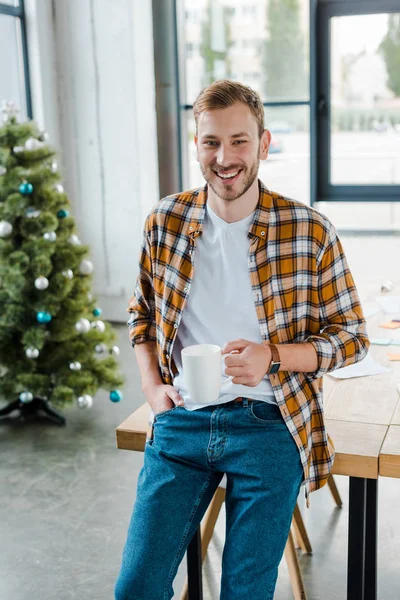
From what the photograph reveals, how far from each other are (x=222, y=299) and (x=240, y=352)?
0.16 m

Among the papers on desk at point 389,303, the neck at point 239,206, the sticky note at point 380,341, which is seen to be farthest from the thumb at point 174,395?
the papers on desk at point 389,303

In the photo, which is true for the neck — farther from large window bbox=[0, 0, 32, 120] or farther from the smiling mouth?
large window bbox=[0, 0, 32, 120]

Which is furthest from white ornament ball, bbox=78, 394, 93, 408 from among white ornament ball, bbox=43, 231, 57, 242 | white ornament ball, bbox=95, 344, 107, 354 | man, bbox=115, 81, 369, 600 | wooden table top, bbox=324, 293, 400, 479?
man, bbox=115, 81, 369, 600

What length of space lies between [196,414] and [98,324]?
211cm

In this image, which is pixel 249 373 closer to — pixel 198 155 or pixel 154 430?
pixel 154 430

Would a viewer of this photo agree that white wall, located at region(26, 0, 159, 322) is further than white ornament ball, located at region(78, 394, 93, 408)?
Yes

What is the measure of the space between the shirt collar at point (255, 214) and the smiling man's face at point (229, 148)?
0.16 feet

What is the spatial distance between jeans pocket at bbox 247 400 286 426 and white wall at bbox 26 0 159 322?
3715 millimetres

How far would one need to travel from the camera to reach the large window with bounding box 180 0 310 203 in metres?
4.86

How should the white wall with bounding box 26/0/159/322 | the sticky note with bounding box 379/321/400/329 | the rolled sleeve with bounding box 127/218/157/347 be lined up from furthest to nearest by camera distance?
the white wall with bounding box 26/0/159/322
the sticky note with bounding box 379/321/400/329
the rolled sleeve with bounding box 127/218/157/347

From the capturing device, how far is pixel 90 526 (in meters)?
2.60

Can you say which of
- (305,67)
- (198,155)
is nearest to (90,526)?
(198,155)

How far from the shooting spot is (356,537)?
162 centimetres

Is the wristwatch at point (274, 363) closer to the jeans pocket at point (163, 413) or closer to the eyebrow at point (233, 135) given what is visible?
the jeans pocket at point (163, 413)
